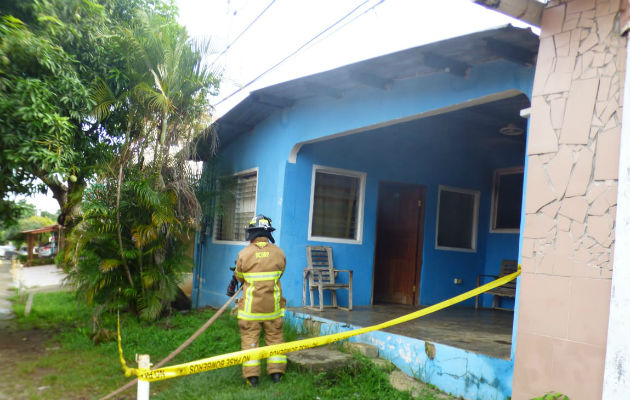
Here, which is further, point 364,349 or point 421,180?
point 421,180

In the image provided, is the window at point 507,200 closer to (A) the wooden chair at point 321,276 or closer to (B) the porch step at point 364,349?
(A) the wooden chair at point 321,276

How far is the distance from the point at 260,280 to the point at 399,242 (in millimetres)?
4510

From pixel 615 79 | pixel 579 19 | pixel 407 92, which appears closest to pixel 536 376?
pixel 615 79

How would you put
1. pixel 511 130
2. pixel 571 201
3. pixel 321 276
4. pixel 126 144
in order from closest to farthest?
pixel 571 201 < pixel 511 130 < pixel 321 276 < pixel 126 144

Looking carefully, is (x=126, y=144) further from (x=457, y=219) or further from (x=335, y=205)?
(x=457, y=219)

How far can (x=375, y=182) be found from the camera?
353 inches

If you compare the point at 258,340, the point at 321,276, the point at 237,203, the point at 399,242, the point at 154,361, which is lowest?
the point at 154,361

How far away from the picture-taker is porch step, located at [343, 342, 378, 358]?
5.83 meters

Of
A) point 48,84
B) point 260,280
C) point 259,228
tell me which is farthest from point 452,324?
point 48,84

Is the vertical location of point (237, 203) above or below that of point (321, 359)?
above

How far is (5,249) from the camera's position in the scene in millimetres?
44281

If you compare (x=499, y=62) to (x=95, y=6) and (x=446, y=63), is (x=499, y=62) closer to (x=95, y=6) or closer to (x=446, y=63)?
(x=446, y=63)

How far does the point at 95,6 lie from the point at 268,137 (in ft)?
11.0

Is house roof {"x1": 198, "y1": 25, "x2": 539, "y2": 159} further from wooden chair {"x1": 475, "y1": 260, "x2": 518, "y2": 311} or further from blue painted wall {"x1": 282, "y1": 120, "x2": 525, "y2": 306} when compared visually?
wooden chair {"x1": 475, "y1": 260, "x2": 518, "y2": 311}
